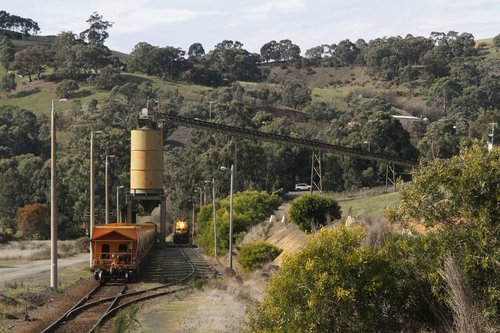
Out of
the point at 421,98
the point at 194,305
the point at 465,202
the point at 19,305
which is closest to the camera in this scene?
the point at 465,202

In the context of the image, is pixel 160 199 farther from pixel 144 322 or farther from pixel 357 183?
pixel 144 322

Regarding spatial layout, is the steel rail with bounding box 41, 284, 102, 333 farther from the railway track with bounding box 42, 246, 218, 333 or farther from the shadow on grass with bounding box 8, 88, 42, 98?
the shadow on grass with bounding box 8, 88, 42, 98

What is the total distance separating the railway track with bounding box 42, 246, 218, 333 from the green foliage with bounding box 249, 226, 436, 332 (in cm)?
824

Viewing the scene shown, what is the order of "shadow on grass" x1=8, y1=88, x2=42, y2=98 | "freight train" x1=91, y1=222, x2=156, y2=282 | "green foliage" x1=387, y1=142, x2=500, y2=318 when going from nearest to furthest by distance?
"green foliage" x1=387, y1=142, x2=500, y2=318, "freight train" x1=91, y1=222, x2=156, y2=282, "shadow on grass" x1=8, y1=88, x2=42, y2=98

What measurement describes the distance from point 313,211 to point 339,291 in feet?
97.9

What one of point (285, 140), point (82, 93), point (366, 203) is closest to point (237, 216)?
point (285, 140)

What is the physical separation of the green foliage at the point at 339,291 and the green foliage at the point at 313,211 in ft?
92.2

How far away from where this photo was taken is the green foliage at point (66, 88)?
575 ft

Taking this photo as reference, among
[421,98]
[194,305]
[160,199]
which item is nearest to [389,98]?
[421,98]

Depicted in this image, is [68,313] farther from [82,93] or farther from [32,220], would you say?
[82,93]

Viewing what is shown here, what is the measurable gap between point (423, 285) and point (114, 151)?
9496 cm

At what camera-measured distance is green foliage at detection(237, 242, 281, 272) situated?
43188mm

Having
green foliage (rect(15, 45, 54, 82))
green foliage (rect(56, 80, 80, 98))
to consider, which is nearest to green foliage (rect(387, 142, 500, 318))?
green foliage (rect(56, 80, 80, 98))

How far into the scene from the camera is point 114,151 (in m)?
110
